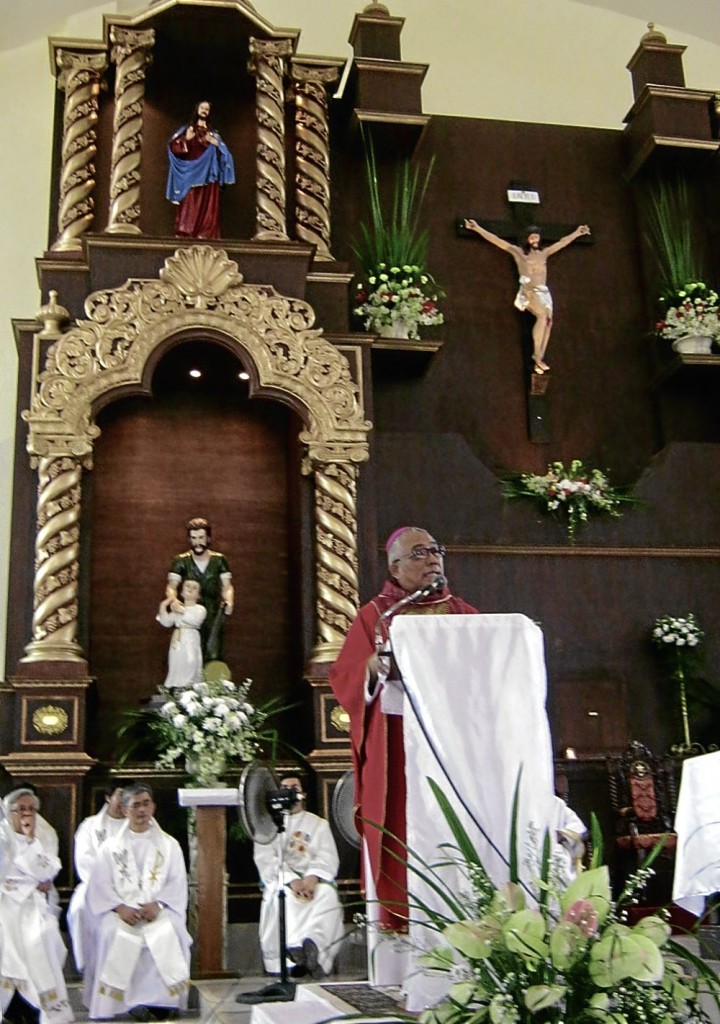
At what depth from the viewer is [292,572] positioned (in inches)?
412

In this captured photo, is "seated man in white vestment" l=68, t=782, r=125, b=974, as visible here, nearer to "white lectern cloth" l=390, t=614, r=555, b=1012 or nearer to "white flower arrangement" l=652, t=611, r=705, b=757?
"white lectern cloth" l=390, t=614, r=555, b=1012

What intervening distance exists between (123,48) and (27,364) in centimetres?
318

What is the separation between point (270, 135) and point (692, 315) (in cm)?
424

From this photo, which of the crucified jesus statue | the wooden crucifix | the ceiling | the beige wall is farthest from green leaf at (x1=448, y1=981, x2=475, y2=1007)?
the ceiling

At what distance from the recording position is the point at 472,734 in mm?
4168

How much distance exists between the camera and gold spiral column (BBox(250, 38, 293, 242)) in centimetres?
1074

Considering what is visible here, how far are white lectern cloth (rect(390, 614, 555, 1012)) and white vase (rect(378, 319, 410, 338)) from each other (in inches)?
275

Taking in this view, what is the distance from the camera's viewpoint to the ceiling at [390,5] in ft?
40.1

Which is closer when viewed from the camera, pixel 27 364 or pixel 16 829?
pixel 16 829

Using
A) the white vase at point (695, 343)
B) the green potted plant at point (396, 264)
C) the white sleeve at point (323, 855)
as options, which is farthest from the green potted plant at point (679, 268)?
the white sleeve at point (323, 855)

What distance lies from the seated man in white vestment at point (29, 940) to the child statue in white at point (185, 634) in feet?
6.90

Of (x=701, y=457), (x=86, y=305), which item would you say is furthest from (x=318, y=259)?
(x=701, y=457)

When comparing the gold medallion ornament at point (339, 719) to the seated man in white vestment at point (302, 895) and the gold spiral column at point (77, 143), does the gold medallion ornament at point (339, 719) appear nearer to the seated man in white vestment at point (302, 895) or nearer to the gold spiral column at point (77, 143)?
the seated man in white vestment at point (302, 895)

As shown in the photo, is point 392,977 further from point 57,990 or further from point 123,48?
point 123,48
